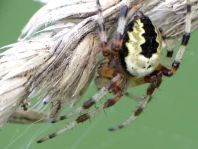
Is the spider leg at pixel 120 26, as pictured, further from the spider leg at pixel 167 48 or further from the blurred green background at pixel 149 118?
the blurred green background at pixel 149 118

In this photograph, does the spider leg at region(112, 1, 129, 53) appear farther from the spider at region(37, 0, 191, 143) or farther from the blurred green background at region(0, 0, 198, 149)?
the blurred green background at region(0, 0, 198, 149)

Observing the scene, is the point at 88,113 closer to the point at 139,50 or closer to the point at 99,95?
the point at 99,95

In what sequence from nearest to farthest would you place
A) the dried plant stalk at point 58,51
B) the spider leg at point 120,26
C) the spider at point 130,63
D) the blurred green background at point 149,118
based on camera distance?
the dried plant stalk at point 58,51 → the spider leg at point 120,26 → the spider at point 130,63 → the blurred green background at point 149,118

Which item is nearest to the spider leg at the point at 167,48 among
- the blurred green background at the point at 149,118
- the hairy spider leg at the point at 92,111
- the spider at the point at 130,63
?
the spider at the point at 130,63

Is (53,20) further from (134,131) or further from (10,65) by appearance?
(134,131)

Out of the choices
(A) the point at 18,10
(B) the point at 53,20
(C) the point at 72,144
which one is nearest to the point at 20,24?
(A) the point at 18,10

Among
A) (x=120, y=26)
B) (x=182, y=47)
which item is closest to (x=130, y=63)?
(x=182, y=47)
